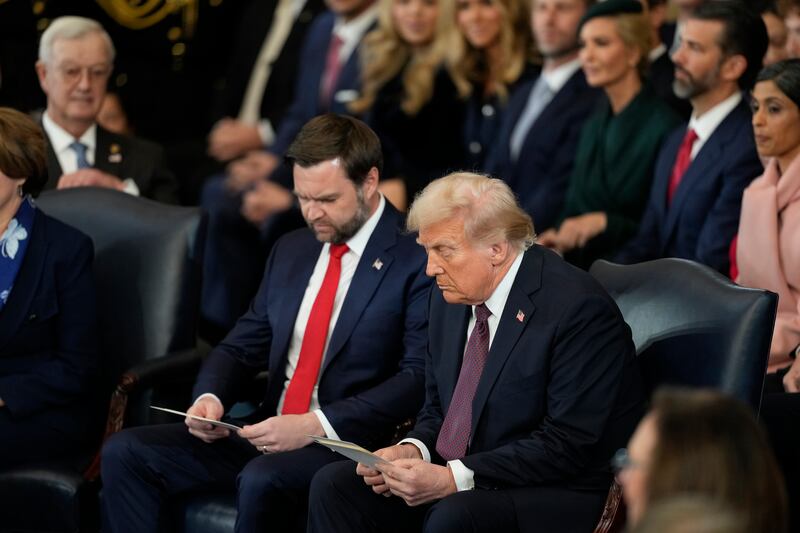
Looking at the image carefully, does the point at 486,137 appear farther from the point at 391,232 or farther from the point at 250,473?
the point at 250,473

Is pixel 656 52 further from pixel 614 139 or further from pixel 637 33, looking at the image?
pixel 614 139

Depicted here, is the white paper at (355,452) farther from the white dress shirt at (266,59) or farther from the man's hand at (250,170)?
the white dress shirt at (266,59)

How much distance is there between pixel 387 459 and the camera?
3311 mm

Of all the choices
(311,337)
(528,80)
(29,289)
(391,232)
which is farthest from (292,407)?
(528,80)

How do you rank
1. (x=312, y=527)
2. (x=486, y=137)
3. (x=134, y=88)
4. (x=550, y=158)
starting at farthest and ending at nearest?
Result: (x=134, y=88) → (x=486, y=137) → (x=550, y=158) → (x=312, y=527)

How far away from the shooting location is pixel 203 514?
3.68 metres

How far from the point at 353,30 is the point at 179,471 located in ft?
9.65

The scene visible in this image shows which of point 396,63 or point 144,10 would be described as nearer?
point 396,63

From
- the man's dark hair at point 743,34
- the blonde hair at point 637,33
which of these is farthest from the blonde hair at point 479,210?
the blonde hair at point 637,33

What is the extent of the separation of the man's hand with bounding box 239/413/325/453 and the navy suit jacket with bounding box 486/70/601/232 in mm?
1736

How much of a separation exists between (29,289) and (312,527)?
1312 mm

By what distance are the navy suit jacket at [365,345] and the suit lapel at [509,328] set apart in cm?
49

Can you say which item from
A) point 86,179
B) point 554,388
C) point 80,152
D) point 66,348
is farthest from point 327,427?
point 80,152

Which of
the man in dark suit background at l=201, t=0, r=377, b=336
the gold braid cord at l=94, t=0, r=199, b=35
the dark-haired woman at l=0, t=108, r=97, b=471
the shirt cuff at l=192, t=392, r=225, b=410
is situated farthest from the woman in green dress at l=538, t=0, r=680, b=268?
the gold braid cord at l=94, t=0, r=199, b=35
